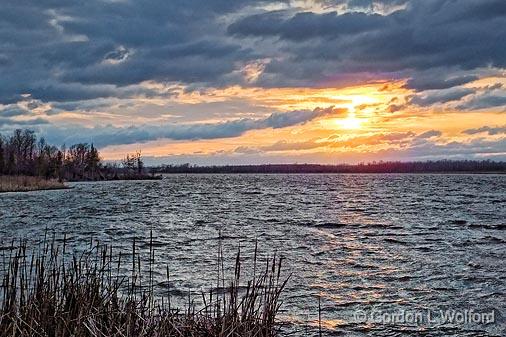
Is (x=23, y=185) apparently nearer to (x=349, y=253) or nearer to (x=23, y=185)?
(x=23, y=185)

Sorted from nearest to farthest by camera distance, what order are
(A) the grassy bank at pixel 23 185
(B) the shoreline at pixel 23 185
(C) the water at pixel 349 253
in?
(C) the water at pixel 349 253, (B) the shoreline at pixel 23 185, (A) the grassy bank at pixel 23 185

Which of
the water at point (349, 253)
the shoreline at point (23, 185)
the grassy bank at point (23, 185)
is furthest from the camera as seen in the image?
the grassy bank at point (23, 185)

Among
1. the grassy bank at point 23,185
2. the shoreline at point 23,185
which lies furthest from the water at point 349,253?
the grassy bank at point 23,185

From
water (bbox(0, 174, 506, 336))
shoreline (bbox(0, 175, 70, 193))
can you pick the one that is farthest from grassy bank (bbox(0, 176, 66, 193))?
water (bbox(0, 174, 506, 336))

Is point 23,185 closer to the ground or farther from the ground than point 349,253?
farther from the ground

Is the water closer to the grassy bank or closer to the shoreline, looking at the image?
the shoreline

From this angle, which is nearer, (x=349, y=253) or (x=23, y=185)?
(x=349, y=253)

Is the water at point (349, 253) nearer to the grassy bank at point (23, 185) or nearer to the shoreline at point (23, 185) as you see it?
the shoreline at point (23, 185)

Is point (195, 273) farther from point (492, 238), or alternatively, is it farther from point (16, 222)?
point (16, 222)

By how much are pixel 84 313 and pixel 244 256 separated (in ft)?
57.5

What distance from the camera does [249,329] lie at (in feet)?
32.2

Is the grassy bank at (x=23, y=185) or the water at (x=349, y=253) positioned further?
the grassy bank at (x=23, y=185)

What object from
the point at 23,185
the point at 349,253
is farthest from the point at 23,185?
the point at 349,253

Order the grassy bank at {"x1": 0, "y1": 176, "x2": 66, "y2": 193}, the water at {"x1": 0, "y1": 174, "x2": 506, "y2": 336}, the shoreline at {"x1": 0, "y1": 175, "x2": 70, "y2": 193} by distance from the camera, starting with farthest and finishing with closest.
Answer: the grassy bank at {"x1": 0, "y1": 176, "x2": 66, "y2": 193} < the shoreline at {"x1": 0, "y1": 175, "x2": 70, "y2": 193} < the water at {"x1": 0, "y1": 174, "x2": 506, "y2": 336}
